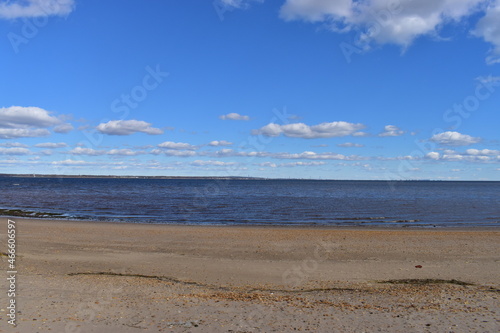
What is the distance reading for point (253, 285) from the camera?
10750 mm

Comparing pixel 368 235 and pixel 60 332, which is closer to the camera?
pixel 60 332

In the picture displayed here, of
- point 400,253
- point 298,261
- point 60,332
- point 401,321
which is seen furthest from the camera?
point 400,253

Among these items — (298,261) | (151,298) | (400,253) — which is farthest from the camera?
(400,253)

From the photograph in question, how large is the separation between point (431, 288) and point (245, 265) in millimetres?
5997

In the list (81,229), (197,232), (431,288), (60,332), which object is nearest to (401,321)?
(431,288)

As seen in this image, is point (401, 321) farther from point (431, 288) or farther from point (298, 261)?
point (298, 261)

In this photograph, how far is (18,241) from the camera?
18.3 m

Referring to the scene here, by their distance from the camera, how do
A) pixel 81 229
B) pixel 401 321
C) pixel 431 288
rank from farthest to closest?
pixel 81 229, pixel 431 288, pixel 401 321

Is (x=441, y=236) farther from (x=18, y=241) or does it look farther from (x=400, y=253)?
(x=18, y=241)

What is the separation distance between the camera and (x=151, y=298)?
27.9 ft

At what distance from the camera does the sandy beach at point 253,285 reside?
6965 mm

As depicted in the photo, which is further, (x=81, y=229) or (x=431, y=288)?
(x=81, y=229)

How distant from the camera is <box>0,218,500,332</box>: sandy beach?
22.9ft

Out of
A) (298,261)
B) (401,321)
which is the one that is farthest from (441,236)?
(401,321)
